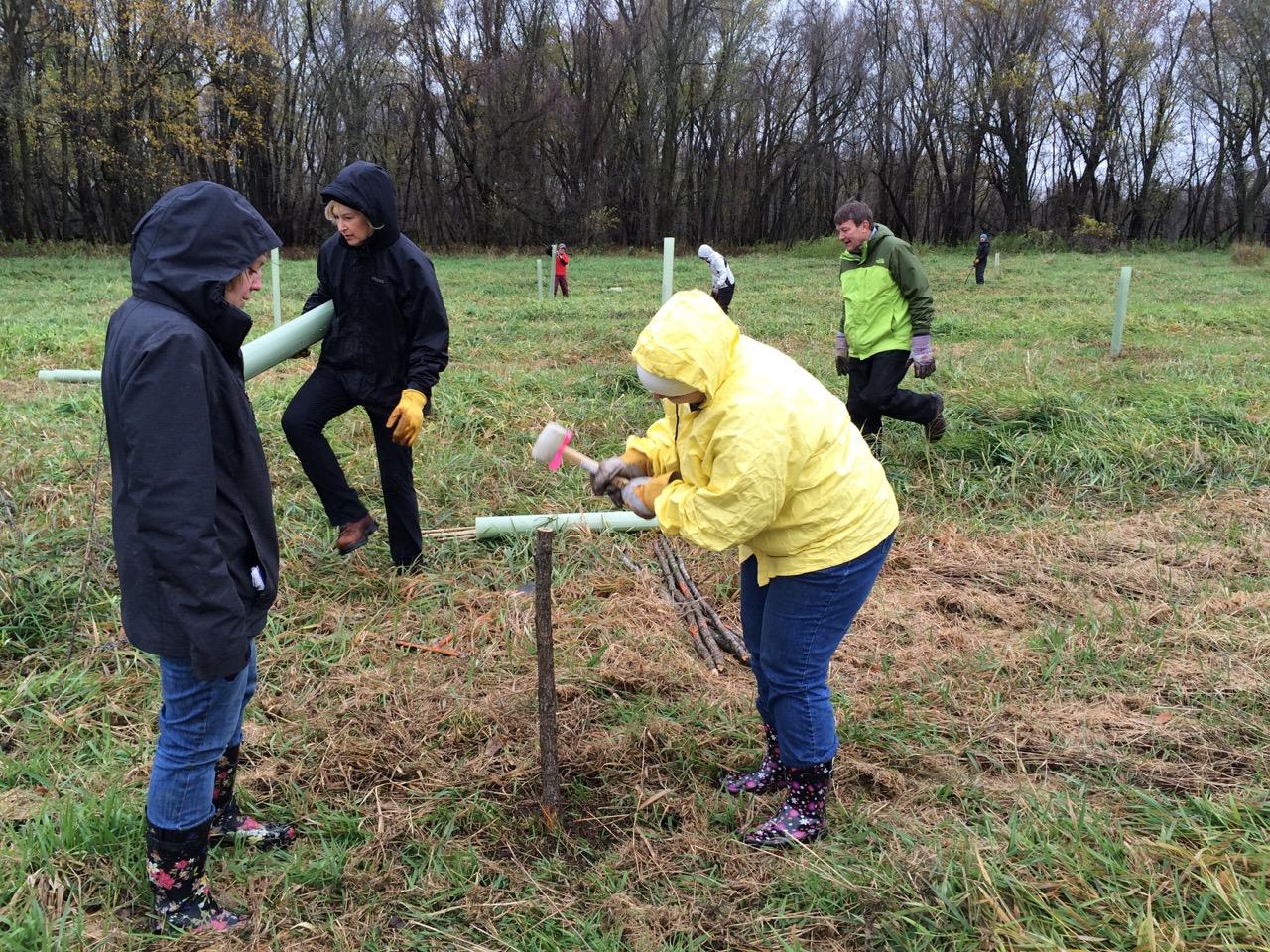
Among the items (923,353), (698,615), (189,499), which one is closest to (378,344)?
(698,615)

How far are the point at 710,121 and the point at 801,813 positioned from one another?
123 ft

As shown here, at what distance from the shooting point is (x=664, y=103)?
115 feet

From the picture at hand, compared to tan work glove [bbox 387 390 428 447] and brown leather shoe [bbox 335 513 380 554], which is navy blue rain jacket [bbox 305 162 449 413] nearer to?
tan work glove [bbox 387 390 428 447]

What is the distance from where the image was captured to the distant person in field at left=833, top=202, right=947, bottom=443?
5281 mm

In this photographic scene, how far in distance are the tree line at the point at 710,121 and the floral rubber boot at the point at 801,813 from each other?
29253 mm

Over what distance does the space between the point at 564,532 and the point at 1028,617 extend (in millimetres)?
2134

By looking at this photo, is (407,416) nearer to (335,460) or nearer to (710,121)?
(335,460)

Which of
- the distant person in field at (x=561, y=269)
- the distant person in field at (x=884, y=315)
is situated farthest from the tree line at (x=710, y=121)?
the distant person in field at (x=884, y=315)

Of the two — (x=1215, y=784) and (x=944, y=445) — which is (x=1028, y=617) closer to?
(x=1215, y=784)

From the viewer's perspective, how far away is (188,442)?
1794 mm

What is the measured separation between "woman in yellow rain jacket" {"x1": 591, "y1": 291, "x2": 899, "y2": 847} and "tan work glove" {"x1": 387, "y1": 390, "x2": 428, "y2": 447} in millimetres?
1292

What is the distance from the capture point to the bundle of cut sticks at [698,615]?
140 inches

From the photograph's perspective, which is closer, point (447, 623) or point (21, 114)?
point (447, 623)

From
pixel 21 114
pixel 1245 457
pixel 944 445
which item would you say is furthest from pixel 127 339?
pixel 21 114
